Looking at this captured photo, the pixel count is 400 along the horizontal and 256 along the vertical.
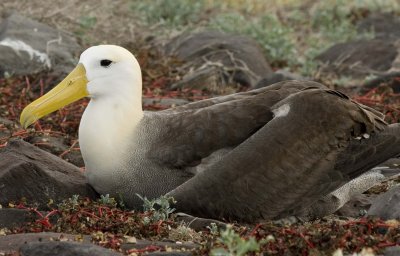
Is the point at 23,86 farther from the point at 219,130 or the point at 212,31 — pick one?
the point at 219,130

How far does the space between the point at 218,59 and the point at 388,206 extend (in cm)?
491

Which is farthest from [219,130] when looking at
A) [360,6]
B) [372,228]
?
[360,6]

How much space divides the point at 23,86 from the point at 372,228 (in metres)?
4.69

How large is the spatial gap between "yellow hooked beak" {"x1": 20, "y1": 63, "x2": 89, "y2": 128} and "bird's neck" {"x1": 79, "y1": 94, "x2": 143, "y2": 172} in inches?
5.0

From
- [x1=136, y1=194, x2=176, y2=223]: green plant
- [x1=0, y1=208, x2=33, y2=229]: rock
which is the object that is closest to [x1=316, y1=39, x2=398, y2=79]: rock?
[x1=136, y1=194, x2=176, y2=223]: green plant

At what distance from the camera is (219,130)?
6.05m

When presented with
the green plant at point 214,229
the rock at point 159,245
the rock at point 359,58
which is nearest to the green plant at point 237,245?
the rock at point 159,245

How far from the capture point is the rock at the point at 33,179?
5883mm

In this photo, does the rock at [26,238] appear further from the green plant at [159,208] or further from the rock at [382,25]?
the rock at [382,25]

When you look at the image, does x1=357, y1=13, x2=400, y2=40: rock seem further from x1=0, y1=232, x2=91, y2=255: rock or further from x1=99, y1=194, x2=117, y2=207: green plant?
x1=0, y1=232, x2=91, y2=255: rock

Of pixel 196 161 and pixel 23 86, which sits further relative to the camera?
pixel 23 86

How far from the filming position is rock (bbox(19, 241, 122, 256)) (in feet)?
14.3

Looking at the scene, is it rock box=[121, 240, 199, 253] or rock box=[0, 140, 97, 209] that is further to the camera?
rock box=[0, 140, 97, 209]

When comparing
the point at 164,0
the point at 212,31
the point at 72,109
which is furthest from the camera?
the point at 164,0
